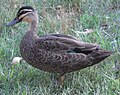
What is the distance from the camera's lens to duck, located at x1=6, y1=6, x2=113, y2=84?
15.2ft

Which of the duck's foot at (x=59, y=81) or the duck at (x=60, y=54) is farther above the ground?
the duck at (x=60, y=54)

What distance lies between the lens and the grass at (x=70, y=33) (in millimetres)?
4617

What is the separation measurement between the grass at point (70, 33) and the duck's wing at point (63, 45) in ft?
1.04

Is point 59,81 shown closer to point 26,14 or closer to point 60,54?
point 60,54

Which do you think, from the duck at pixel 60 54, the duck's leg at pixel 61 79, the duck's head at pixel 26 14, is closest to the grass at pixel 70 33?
the duck's leg at pixel 61 79

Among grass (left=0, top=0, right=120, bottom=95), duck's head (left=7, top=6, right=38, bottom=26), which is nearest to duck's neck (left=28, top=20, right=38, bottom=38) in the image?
duck's head (left=7, top=6, right=38, bottom=26)

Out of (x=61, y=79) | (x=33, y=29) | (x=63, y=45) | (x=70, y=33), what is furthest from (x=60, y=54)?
(x=70, y=33)

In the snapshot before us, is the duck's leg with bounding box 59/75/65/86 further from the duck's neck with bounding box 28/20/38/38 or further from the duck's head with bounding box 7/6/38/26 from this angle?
the duck's head with bounding box 7/6/38/26

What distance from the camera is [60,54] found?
15.3 ft

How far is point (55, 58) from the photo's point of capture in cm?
462

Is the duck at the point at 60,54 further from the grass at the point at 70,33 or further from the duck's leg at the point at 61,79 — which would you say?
the grass at the point at 70,33

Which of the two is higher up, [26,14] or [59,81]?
[26,14]

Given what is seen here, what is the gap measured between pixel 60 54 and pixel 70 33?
3.80 feet

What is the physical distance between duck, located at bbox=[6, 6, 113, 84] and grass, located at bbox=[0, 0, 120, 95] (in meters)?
0.19
